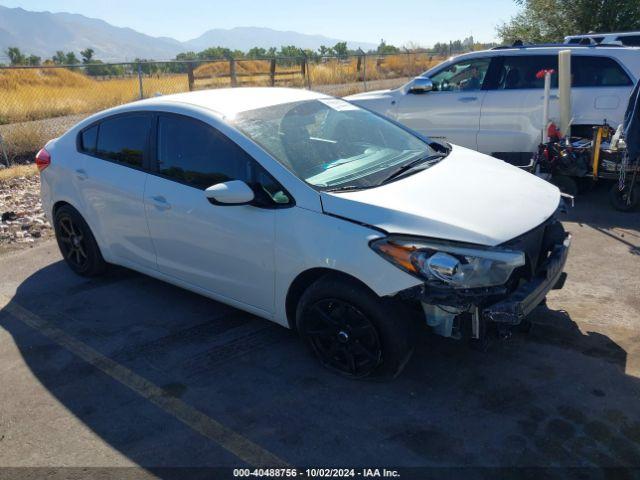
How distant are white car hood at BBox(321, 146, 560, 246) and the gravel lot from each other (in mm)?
970

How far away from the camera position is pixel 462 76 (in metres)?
8.12

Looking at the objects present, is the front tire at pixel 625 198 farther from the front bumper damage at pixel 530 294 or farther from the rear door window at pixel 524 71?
the front bumper damage at pixel 530 294

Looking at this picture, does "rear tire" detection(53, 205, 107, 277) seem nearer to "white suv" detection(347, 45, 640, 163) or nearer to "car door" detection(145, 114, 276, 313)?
"car door" detection(145, 114, 276, 313)

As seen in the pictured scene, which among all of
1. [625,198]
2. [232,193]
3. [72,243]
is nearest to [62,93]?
[72,243]

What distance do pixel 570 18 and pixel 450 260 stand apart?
1695cm

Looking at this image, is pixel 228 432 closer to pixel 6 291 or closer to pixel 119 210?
pixel 119 210

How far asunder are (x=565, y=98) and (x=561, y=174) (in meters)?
0.93

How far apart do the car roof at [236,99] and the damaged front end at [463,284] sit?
65.5 inches

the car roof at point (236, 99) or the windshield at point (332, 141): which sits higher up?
the car roof at point (236, 99)

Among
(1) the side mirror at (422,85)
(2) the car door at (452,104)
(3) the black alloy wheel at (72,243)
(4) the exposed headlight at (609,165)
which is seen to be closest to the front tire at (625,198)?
(4) the exposed headlight at (609,165)

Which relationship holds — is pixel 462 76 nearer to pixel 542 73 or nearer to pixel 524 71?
pixel 524 71

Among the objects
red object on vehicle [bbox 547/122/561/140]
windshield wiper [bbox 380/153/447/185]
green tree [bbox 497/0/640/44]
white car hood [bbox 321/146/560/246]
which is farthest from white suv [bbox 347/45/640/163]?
green tree [bbox 497/0/640/44]

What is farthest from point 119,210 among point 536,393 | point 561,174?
point 561,174

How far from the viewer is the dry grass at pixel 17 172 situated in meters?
9.08
